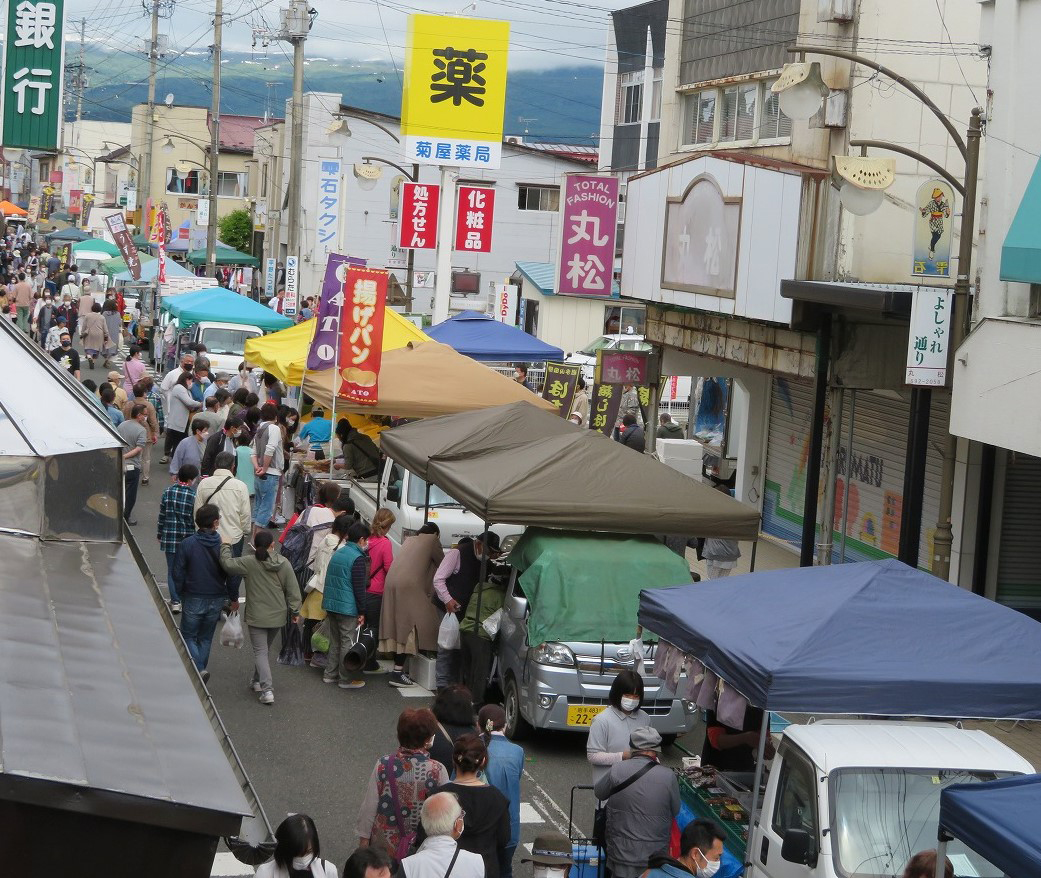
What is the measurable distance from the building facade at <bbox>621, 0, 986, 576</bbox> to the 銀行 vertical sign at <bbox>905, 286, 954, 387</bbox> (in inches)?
5.5

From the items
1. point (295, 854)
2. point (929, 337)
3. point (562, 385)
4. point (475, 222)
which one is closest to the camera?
point (295, 854)

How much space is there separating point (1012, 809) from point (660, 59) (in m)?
43.9

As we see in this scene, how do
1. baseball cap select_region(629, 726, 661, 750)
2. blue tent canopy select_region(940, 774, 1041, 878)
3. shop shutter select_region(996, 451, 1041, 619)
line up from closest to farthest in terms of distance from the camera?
blue tent canopy select_region(940, 774, 1041, 878) < baseball cap select_region(629, 726, 661, 750) < shop shutter select_region(996, 451, 1041, 619)

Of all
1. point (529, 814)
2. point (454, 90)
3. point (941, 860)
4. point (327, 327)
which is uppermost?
point (454, 90)

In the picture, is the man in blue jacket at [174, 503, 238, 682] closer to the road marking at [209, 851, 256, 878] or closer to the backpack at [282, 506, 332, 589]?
the backpack at [282, 506, 332, 589]

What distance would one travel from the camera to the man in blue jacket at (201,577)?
11.1 meters

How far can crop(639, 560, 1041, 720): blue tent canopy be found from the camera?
714 centimetres

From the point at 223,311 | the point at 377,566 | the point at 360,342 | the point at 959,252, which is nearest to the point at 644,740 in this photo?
the point at 377,566

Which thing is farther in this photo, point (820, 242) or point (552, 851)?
point (820, 242)

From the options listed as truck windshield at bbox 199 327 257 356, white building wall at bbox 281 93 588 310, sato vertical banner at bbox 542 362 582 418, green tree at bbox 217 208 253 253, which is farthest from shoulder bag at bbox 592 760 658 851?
green tree at bbox 217 208 253 253

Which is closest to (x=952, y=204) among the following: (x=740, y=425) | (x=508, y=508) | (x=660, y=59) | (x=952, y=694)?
(x=508, y=508)

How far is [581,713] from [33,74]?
12939 millimetres

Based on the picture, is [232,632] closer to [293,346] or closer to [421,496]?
[421,496]

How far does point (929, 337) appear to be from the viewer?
12.8 m
